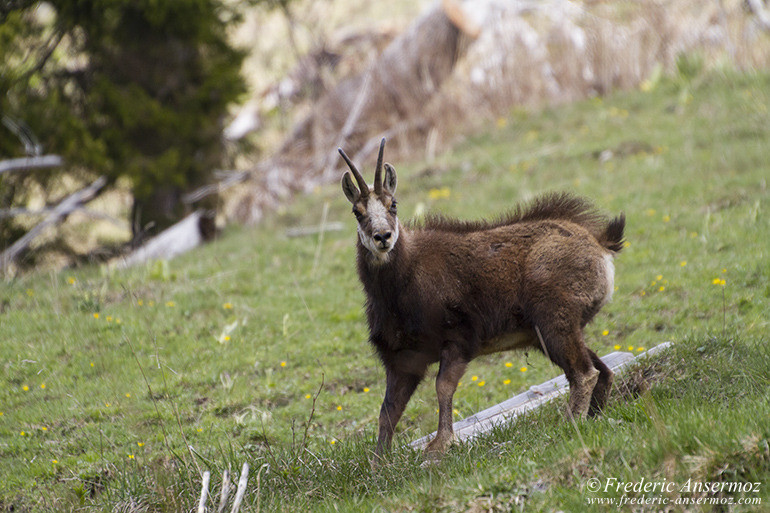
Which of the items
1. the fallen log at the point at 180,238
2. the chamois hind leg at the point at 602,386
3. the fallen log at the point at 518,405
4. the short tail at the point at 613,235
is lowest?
the fallen log at the point at 180,238

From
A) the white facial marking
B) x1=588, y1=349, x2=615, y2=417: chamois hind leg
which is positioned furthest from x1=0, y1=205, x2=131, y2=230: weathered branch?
x1=588, y1=349, x2=615, y2=417: chamois hind leg

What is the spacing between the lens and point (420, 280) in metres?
5.73

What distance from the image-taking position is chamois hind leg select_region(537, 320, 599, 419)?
543cm

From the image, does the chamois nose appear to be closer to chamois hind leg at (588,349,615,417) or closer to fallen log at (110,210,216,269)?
chamois hind leg at (588,349,615,417)

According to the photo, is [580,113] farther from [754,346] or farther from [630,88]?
[754,346]

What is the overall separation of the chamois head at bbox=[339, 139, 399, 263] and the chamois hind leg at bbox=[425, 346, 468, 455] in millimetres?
879

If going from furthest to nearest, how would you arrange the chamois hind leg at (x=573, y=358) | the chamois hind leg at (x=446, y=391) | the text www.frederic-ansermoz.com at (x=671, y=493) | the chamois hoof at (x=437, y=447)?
the chamois hind leg at (x=573, y=358) → the chamois hind leg at (x=446, y=391) → the chamois hoof at (x=437, y=447) → the text www.frederic-ansermoz.com at (x=671, y=493)

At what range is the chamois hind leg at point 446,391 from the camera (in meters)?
5.30

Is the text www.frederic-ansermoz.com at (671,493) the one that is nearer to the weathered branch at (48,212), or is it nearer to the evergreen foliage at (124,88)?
the evergreen foliage at (124,88)

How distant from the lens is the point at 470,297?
5.72 meters

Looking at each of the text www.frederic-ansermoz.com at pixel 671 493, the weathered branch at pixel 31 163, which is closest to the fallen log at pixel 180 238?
the weathered branch at pixel 31 163

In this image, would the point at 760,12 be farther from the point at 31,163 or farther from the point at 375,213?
the point at 31,163

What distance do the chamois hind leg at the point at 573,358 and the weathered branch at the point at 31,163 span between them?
11016 mm

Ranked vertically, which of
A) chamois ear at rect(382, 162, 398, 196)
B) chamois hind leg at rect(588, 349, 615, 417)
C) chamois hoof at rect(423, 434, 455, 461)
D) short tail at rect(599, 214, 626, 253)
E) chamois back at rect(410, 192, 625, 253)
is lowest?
chamois hind leg at rect(588, 349, 615, 417)
